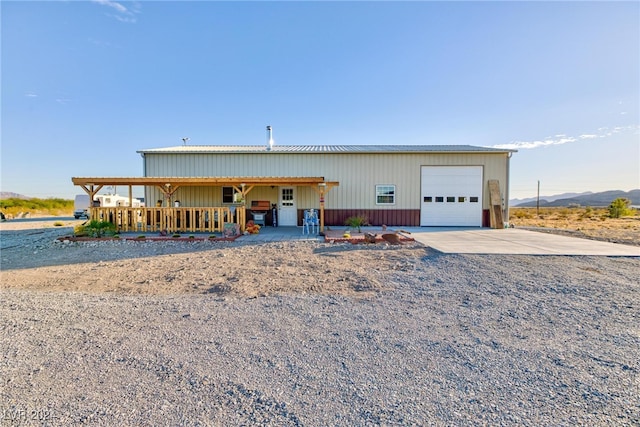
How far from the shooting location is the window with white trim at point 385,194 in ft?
45.5

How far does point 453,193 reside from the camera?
1388 centimetres

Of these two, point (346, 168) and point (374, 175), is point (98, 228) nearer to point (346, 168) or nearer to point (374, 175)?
point (346, 168)

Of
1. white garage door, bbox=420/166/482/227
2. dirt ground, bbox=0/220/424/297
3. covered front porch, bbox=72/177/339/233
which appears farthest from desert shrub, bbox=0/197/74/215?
white garage door, bbox=420/166/482/227

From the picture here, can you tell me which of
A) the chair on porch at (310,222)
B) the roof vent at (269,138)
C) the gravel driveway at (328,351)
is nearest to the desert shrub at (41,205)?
the roof vent at (269,138)

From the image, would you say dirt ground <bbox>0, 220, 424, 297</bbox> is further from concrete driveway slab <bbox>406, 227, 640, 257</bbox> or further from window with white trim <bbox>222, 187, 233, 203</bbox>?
window with white trim <bbox>222, 187, 233, 203</bbox>

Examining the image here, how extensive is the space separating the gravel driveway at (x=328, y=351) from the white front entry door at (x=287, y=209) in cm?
843

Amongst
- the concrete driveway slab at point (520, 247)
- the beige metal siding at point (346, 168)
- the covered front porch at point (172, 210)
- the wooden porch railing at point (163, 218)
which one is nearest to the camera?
the concrete driveway slab at point (520, 247)

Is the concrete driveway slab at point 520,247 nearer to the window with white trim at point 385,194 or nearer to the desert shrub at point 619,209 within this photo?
the window with white trim at point 385,194

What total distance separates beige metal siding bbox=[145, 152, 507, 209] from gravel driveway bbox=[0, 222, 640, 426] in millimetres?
8486

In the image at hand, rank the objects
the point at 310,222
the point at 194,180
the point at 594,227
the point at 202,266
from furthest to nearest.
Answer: the point at 594,227 < the point at 310,222 < the point at 194,180 < the point at 202,266

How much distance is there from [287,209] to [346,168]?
3.44 m

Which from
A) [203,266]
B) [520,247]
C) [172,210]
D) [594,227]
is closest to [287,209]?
[172,210]

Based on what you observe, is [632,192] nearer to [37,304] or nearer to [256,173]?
[256,173]

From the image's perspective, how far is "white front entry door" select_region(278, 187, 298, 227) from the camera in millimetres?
13938
